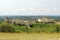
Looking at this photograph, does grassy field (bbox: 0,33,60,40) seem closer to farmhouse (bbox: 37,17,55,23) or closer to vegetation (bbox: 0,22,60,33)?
vegetation (bbox: 0,22,60,33)

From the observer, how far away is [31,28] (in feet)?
11.8

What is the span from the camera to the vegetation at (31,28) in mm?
3596

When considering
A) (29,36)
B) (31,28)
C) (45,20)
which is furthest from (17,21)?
(45,20)

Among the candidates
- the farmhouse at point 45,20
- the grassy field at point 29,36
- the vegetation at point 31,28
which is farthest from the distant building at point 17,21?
the farmhouse at point 45,20

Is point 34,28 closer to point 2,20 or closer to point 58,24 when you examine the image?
point 58,24

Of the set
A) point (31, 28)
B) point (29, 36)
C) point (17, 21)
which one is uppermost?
point (17, 21)

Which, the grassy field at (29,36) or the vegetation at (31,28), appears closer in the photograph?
the grassy field at (29,36)

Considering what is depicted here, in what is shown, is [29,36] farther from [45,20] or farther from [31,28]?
[45,20]

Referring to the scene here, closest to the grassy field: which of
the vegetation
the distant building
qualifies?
the vegetation

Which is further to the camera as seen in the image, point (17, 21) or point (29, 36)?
point (17, 21)

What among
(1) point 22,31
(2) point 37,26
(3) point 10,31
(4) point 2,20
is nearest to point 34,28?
(2) point 37,26

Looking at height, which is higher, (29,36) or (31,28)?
(31,28)

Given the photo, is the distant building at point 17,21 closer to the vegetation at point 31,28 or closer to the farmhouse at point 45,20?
the vegetation at point 31,28

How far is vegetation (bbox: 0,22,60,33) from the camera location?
142 inches
